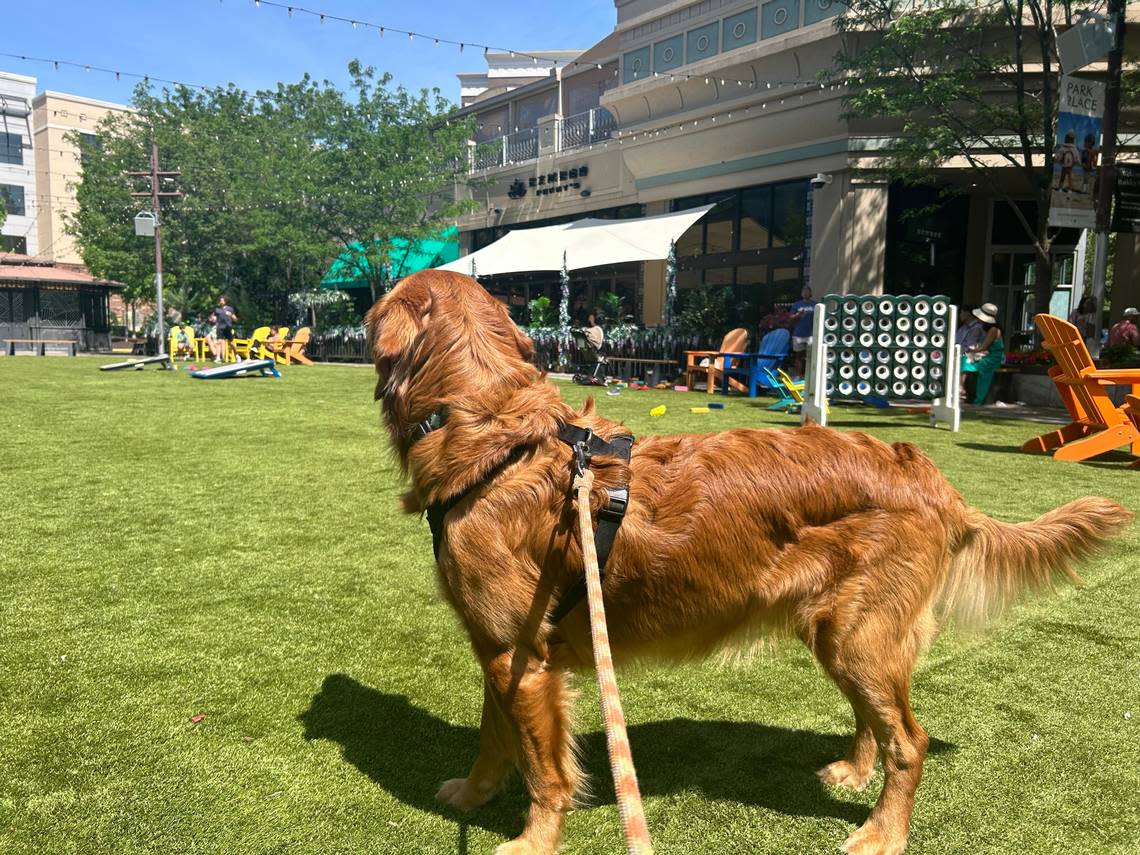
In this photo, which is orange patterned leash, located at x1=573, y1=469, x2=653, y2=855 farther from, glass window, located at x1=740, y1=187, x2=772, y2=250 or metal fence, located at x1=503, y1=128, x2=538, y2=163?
metal fence, located at x1=503, y1=128, x2=538, y2=163

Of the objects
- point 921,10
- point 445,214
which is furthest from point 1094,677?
point 445,214

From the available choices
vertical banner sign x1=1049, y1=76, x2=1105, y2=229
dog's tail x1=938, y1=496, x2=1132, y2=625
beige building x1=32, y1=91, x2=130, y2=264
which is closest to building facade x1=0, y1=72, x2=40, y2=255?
beige building x1=32, y1=91, x2=130, y2=264

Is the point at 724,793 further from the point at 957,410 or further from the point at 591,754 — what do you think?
the point at 957,410

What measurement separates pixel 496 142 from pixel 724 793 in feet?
99.7

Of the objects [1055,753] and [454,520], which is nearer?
[454,520]

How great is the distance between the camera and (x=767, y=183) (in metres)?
19.8

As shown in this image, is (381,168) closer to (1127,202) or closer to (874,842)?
(1127,202)

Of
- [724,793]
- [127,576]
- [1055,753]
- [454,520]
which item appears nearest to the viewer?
[454,520]

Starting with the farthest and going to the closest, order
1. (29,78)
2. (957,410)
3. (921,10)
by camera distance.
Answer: (29,78), (921,10), (957,410)

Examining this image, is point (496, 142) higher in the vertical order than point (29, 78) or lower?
lower

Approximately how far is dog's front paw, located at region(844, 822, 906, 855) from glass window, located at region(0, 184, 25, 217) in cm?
6436

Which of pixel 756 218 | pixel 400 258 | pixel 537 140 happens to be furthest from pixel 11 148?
pixel 756 218

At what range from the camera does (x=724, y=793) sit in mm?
2463

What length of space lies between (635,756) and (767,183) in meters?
19.4
